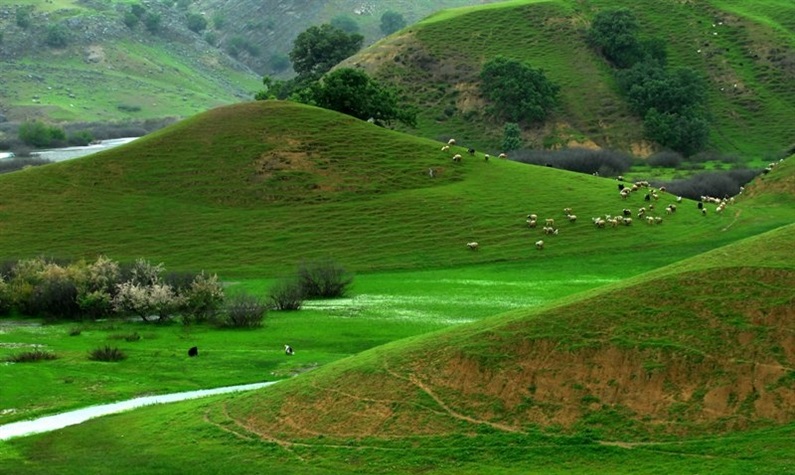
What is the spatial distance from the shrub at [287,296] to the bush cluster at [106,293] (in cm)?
272

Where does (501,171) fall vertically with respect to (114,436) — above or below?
above

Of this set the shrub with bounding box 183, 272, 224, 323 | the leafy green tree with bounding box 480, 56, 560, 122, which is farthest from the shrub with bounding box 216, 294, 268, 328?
the leafy green tree with bounding box 480, 56, 560, 122

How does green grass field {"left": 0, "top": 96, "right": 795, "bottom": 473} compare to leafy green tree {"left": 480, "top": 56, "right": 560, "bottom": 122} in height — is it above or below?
below

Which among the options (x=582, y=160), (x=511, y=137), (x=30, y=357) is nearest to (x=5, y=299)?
(x=30, y=357)

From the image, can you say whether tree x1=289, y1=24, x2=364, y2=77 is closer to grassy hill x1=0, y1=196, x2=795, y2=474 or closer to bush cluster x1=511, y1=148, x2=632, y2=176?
bush cluster x1=511, y1=148, x2=632, y2=176

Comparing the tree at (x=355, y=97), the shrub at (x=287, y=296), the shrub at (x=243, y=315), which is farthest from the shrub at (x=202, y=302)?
the tree at (x=355, y=97)

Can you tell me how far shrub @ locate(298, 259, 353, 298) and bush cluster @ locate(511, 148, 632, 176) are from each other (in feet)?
192

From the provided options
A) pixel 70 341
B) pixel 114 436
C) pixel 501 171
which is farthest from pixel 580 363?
pixel 501 171

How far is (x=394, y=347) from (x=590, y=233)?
140 feet

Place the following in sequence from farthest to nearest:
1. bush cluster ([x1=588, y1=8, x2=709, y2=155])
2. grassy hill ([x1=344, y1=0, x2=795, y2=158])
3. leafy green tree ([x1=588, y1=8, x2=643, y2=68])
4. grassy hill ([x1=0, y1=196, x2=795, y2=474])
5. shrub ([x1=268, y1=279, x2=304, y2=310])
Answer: leafy green tree ([x1=588, y1=8, x2=643, y2=68]), grassy hill ([x1=344, y1=0, x2=795, y2=158]), bush cluster ([x1=588, y1=8, x2=709, y2=155]), shrub ([x1=268, y1=279, x2=304, y2=310]), grassy hill ([x1=0, y1=196, x2=795, y2=474])

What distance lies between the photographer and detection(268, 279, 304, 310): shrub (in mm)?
57375

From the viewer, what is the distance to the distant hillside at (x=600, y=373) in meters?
27.1

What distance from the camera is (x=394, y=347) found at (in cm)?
3328

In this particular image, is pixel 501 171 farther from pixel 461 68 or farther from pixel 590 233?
pixel 461 68
